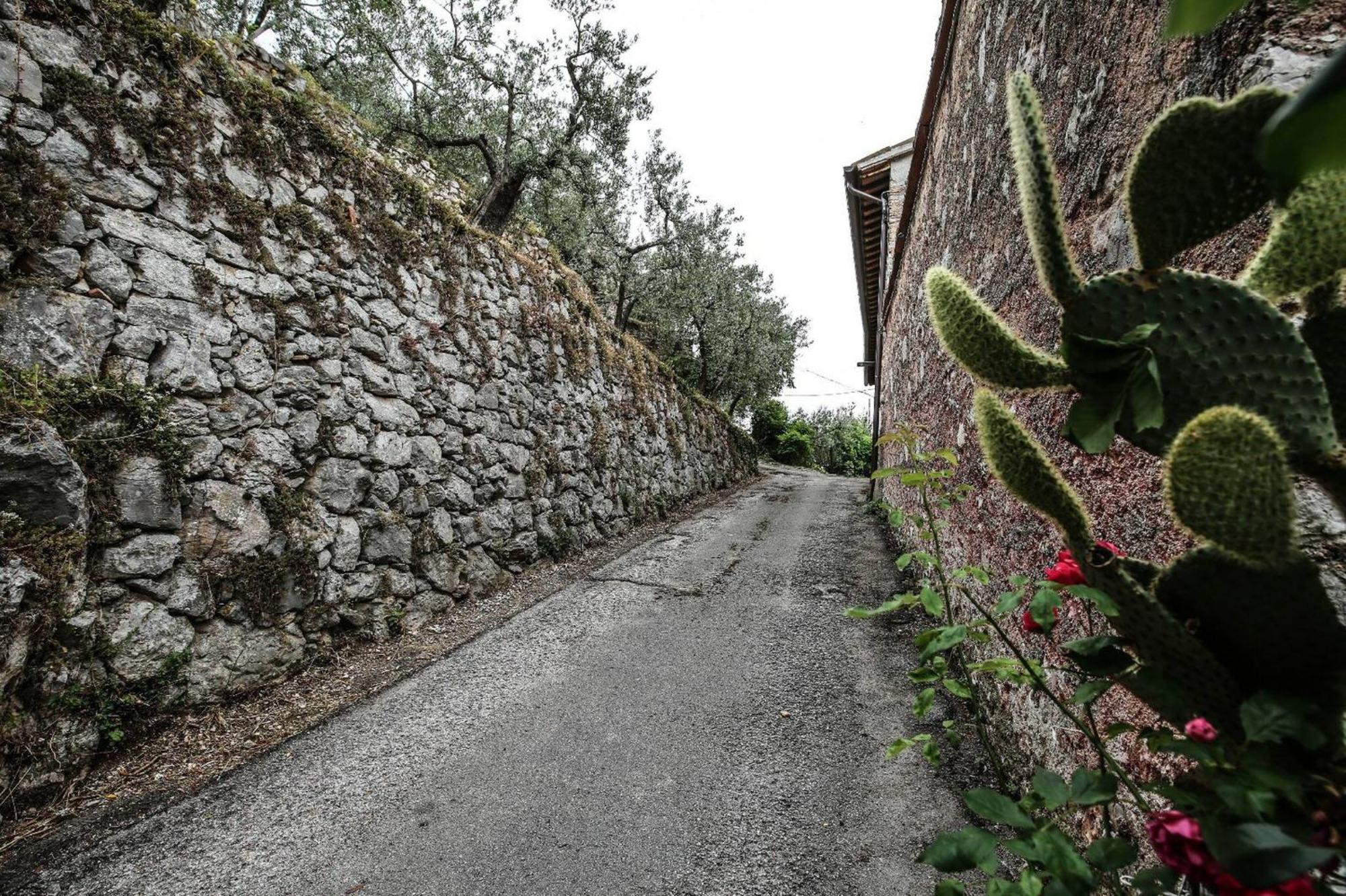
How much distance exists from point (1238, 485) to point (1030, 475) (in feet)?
0.89

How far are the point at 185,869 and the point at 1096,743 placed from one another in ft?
10.1

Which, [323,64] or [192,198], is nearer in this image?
[192,198]

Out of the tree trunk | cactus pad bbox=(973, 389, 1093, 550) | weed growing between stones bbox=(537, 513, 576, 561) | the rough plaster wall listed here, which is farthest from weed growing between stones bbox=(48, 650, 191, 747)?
the tree trunk

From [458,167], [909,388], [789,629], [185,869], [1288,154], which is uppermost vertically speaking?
[458,167]

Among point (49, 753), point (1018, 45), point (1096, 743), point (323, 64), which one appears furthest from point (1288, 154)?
point (323, 64)

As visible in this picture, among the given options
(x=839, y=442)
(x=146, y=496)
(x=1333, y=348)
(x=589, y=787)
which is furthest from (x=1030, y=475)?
(x=839, y=442)

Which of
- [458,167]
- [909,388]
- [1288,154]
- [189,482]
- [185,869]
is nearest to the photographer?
[1288,154]

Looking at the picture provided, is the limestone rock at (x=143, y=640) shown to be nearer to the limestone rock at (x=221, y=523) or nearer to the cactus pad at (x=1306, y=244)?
the limestone rock at (x=221, y=523)

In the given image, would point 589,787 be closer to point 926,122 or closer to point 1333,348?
point 1333,348

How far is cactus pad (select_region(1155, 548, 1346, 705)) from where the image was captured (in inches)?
27.9

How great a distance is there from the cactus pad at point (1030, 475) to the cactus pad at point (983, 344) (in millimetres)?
90

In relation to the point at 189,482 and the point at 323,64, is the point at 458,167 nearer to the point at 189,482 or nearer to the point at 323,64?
the point at 323,64

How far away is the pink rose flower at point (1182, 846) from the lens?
0.67 metres

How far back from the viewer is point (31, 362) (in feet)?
8.82
